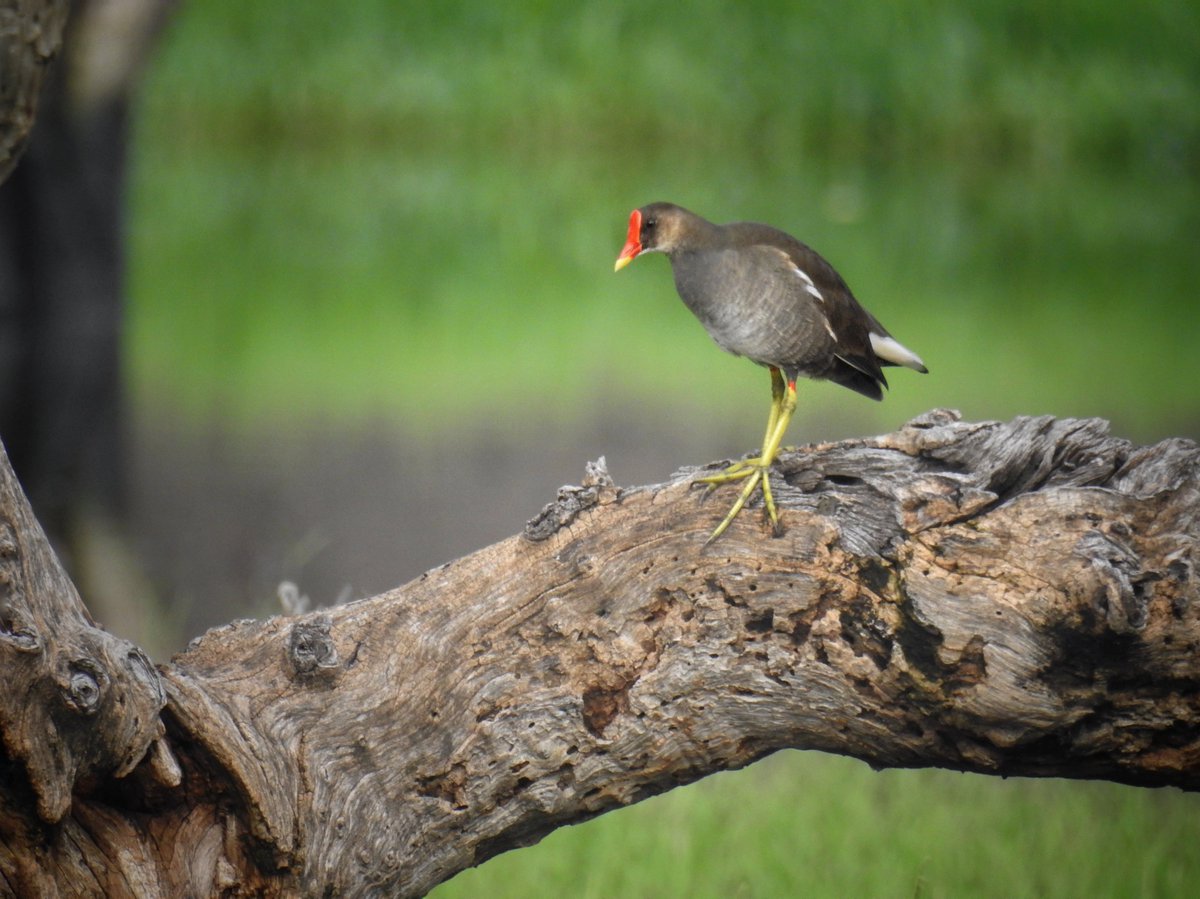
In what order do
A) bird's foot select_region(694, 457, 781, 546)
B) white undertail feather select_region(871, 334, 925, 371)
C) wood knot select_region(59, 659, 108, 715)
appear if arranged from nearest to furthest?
wood knot select_region(59, 659, 108, 715) < bird's foot select_region(694, 457, 781, 546) < white undertail feather select_region(871, 334, 925, 371)

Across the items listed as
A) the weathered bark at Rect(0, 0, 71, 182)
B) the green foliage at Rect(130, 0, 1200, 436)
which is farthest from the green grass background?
the weathered bark at Rect(0, 0, 71, 182)

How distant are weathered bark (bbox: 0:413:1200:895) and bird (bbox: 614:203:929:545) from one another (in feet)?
0.42

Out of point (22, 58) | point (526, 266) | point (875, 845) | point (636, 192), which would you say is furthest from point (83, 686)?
point (526, 266)

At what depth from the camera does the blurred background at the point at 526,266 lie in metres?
2.49

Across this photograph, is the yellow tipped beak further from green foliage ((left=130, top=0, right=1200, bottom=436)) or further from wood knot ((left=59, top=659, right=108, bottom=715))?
green foliage ((left=130, top=0, right=1200, bottom=436))

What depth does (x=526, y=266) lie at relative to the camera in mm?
4047

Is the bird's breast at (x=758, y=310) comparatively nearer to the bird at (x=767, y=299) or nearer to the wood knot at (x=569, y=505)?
the bird at (x=767, y=299)

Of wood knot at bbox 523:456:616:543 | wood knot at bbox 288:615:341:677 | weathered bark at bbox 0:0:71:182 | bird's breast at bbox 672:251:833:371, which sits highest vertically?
weathered bark at bbox 0:0:71:182

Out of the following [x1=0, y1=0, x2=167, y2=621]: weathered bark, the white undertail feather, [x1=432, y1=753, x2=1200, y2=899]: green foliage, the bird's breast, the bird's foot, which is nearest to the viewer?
the bird's foot

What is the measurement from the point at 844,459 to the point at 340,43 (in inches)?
105

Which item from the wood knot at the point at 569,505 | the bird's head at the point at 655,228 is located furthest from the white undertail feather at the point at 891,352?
the wood knot at the point at 569,505

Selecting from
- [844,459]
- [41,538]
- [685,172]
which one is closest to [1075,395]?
[685,172]

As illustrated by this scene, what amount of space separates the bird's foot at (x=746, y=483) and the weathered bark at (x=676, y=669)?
0.05ft

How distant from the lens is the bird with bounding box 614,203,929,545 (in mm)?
1347
